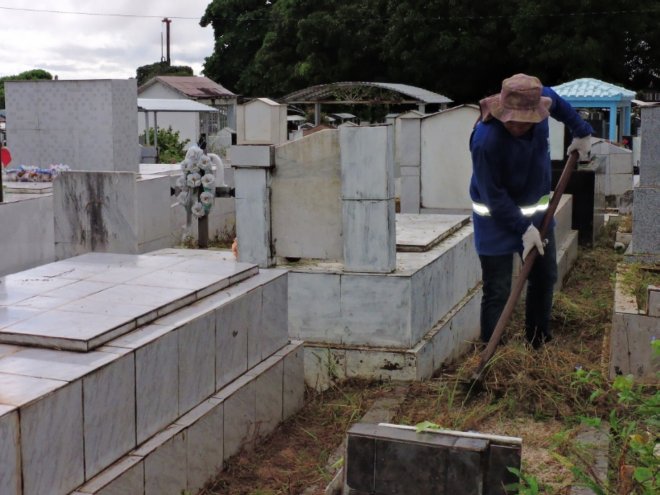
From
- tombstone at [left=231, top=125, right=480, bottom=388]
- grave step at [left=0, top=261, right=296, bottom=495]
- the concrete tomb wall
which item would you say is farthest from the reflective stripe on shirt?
grave step at [left=0, top=261, right=296, bottom=495]

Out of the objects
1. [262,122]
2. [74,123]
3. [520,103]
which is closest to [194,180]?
[74,123]

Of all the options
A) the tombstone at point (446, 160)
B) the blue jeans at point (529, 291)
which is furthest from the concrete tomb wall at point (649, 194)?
the tombstone at point (446, 160)

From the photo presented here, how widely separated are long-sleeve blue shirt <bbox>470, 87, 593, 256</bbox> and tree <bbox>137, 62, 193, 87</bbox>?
5025 centimetres

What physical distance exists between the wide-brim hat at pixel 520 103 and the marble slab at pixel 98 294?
1.71 metres

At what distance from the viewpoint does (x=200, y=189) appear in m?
7.98

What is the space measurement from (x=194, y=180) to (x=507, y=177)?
3.33 m

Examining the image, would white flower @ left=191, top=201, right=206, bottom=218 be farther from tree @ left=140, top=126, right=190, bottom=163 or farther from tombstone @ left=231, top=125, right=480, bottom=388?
tree @ left=140, top=126, right=190, bottom=163

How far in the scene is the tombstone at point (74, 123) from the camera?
9.73m

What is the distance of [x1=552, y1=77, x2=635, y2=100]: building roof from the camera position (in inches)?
869

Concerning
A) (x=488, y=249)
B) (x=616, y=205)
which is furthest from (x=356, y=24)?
(x=488, y=249)

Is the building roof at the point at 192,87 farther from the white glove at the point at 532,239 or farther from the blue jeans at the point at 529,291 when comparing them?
the white glove at the point at 532,239

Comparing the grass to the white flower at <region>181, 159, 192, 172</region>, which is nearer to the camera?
the grass

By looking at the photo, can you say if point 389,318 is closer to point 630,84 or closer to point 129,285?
point 129,285

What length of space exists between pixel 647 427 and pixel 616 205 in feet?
36.4
